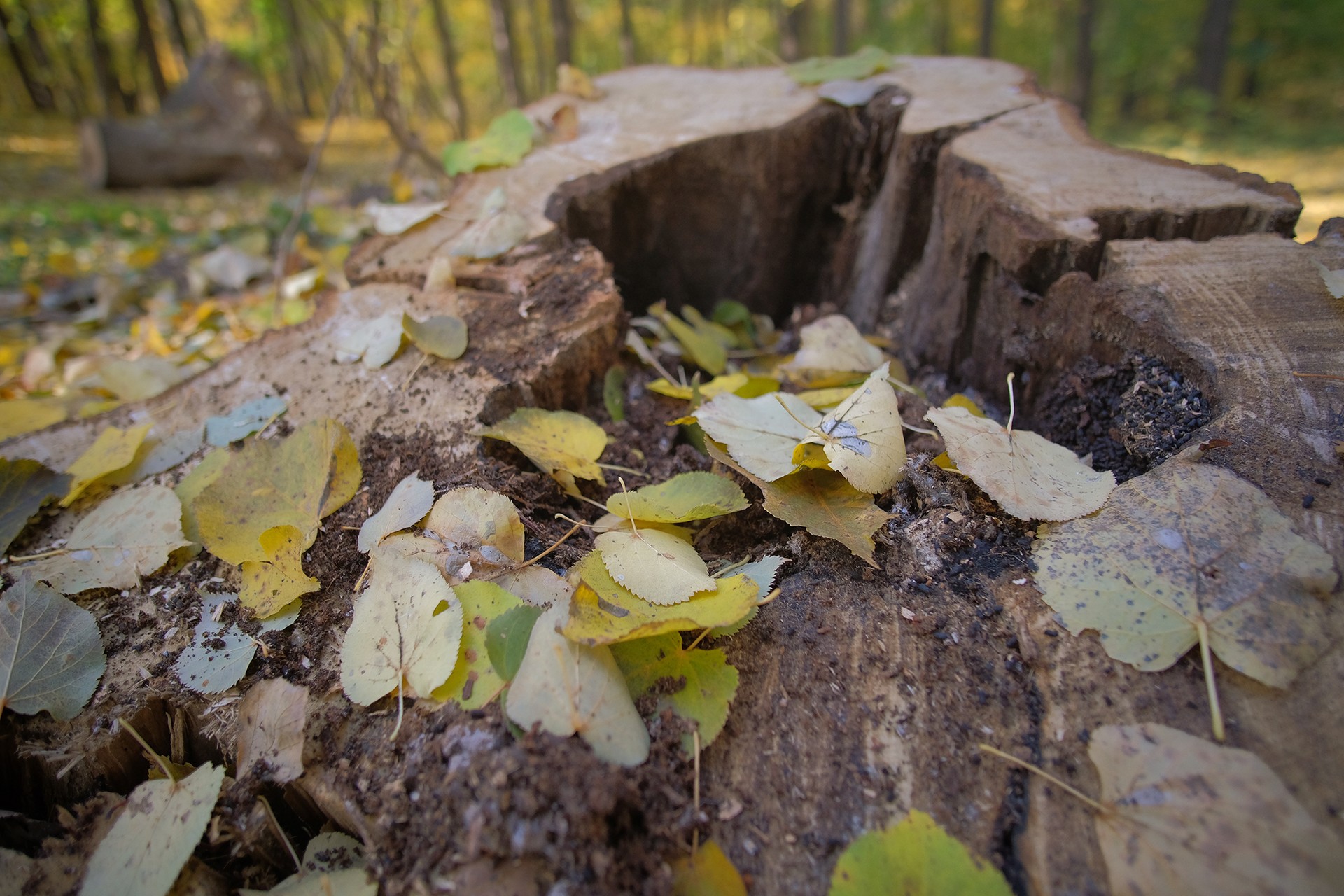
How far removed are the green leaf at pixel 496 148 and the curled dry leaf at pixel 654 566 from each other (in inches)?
52.7

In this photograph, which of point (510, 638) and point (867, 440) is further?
point (867, 440)

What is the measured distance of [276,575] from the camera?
1.06m

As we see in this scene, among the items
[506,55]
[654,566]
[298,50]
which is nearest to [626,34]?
[506,55]

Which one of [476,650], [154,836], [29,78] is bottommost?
[154,836]

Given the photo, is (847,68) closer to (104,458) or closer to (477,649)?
(477,649)

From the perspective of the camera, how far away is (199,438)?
139 cm

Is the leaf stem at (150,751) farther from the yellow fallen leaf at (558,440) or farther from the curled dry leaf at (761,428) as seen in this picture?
the curled dry leaf at (761,428)

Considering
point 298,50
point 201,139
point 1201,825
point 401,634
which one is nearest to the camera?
point 1201,825

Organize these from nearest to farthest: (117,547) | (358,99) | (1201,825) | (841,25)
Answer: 1. (1201,825)
2. (117,547)
3. (841,25)
4. (358,99)

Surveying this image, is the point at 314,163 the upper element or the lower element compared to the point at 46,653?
upper

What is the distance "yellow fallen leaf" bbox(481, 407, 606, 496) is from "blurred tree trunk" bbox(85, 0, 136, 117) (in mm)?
14641

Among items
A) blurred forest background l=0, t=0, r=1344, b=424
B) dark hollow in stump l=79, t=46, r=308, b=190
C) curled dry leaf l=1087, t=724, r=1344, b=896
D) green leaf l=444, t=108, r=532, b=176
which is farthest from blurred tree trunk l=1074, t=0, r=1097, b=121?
curled dry leaf l=1087, t=724, r=1344, b=896

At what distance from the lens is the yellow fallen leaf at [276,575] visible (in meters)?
1.04

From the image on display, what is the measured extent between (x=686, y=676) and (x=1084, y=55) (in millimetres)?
11859
